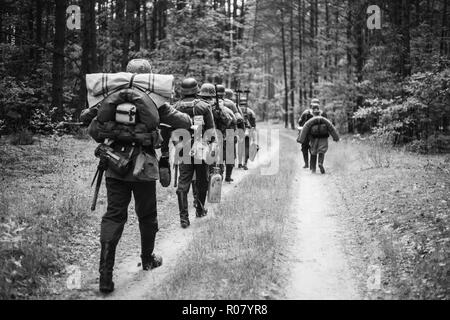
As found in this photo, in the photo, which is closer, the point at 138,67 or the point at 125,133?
the point at 125,133

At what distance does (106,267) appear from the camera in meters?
4.76

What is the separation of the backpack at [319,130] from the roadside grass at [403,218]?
1.27 metres

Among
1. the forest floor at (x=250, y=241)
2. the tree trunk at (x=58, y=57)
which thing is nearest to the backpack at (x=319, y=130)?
the forest floor at (x=250, y=241)

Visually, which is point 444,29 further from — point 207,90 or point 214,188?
point 214,188

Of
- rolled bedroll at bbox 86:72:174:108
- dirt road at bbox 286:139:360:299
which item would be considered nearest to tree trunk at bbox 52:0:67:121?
dirt road at bbox 286:139:360:299

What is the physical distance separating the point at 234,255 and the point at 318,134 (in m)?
8.70

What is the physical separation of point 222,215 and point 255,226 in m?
0.94

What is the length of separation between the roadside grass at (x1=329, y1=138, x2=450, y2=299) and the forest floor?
0.07 ft

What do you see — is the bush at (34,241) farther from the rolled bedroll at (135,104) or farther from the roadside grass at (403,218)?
the roadside grass at (403,218)

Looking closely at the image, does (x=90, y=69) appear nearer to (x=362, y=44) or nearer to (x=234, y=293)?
(x=362, y=44)

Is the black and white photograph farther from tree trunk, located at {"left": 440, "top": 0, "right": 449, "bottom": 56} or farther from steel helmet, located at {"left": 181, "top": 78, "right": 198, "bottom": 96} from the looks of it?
tree trunk, located at {"left": 440, "top": 0, "right": 449, "bottom": 56}

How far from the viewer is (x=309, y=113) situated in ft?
48.6

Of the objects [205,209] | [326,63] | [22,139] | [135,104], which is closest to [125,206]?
[135,104]

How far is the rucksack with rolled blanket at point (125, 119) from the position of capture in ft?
15.8
